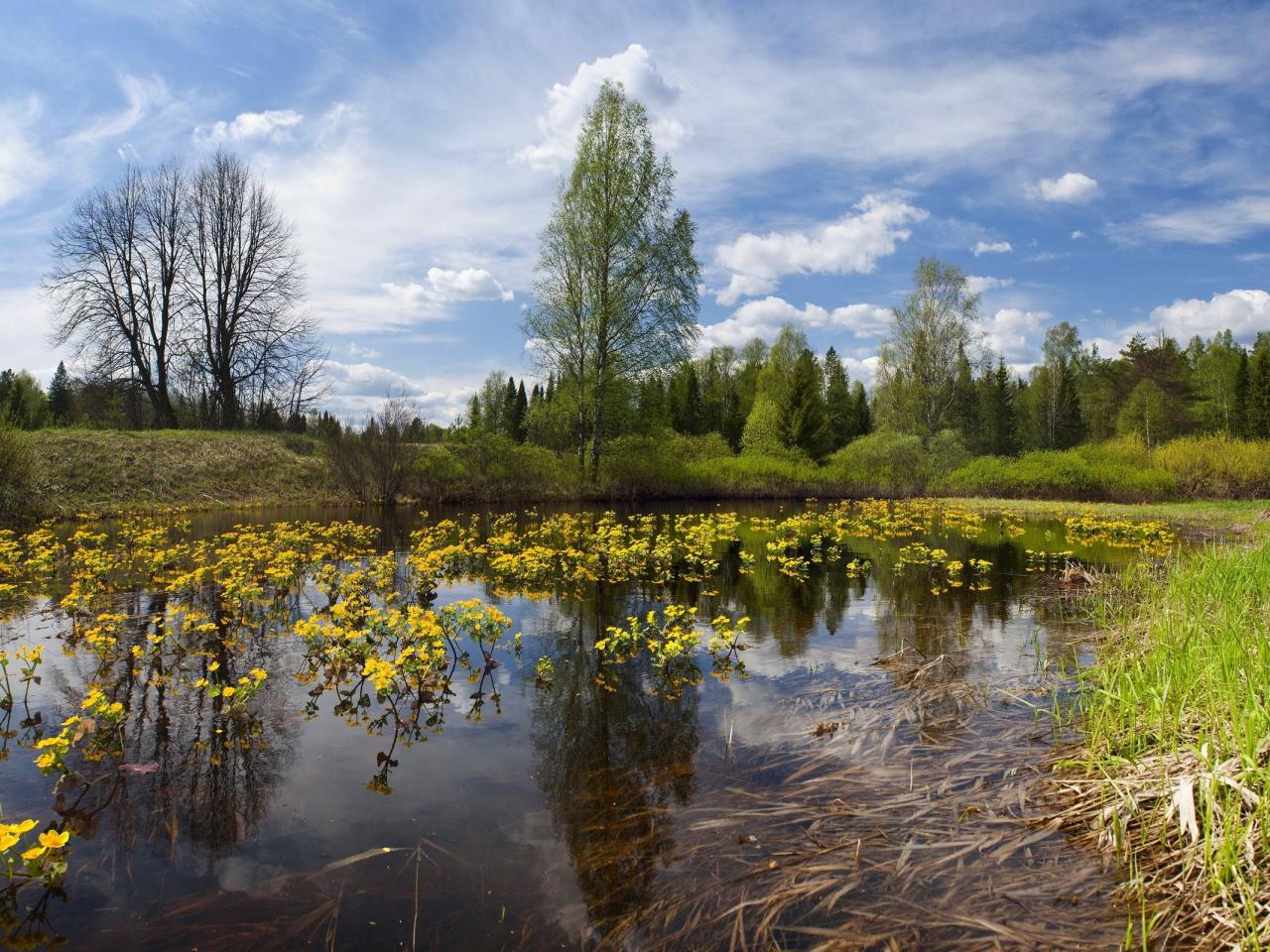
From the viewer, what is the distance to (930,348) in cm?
4069

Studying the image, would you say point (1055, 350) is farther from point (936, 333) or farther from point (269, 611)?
point (269, 611)

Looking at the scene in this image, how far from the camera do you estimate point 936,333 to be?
40.6 metres

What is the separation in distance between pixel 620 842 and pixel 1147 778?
8.30 ft

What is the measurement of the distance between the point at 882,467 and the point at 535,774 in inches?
1265

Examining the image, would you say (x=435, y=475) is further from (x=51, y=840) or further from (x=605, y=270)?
(x=51, y=840)

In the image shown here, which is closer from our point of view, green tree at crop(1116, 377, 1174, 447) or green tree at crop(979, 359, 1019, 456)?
green tree at crop(1116, 377, 1174, 447)

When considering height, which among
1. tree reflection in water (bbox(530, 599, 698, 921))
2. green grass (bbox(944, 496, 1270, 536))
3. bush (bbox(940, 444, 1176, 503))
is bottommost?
tree reflection in water (bbox(530, 599, 698, 921))

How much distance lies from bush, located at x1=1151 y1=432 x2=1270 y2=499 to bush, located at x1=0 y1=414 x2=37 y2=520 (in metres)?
39.6

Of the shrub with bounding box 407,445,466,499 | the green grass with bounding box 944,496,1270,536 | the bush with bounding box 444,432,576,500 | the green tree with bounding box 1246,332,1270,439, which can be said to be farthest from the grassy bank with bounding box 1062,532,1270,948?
the green tree with bounding box 1246,332,1270,439

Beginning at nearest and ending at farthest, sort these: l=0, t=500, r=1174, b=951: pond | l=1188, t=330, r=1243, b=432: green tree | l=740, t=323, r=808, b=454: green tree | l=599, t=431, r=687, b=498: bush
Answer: l=0, t=500, r=1174, b=951: pond, l=599, t=431, r=687, b=498: bush, l=740, t=323, r=808, b=454: green tree, l=1188, t=330, r=1243, b=432: green tree

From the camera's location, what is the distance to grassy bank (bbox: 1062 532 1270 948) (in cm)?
245

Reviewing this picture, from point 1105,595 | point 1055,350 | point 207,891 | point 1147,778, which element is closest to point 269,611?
point 207,891

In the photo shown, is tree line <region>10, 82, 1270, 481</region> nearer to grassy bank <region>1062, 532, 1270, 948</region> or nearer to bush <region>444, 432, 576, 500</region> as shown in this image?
bush <region>444, 432, 576, 500</region>

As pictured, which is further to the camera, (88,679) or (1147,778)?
(88,679)
